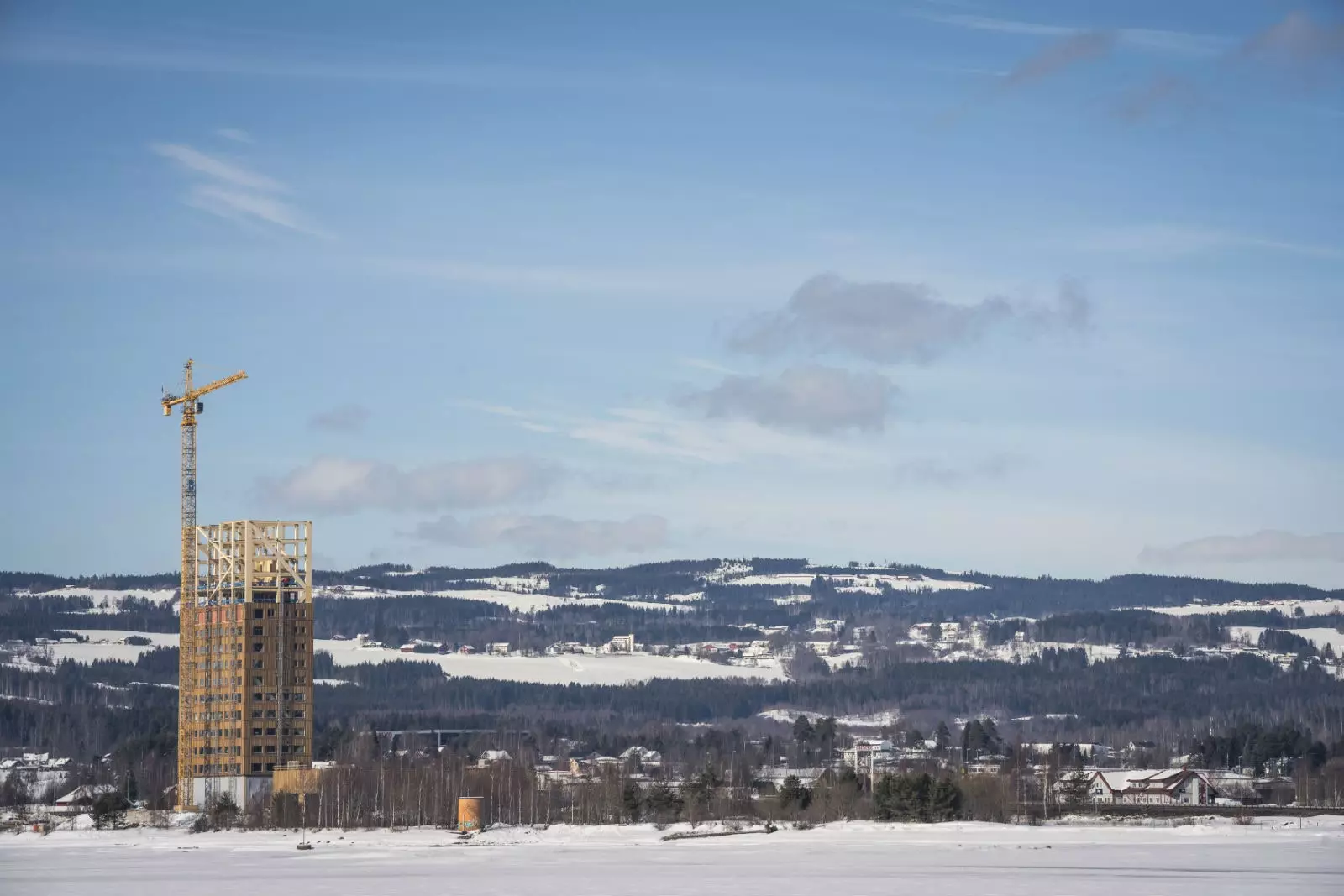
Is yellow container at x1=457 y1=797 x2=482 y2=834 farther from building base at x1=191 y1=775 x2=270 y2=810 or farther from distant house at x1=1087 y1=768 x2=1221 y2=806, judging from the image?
distant house at x1=1087 y1=768 x2=1221 y2=806

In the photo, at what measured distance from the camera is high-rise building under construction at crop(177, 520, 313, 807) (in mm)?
186125

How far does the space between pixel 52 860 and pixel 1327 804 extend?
116 metres

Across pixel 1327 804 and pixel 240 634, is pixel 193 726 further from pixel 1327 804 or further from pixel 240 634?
pixel 1327 804

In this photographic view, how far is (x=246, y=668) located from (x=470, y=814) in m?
45.1

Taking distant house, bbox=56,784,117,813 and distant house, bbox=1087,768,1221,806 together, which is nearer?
distant house, bbox=56,784,117,813

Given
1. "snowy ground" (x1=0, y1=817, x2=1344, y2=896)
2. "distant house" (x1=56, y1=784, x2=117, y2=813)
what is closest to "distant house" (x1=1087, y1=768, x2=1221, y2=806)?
"snowy ground" (x1=0, y1=817, x2=1344, y2=896)

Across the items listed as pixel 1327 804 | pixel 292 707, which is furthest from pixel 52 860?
pixel 1327 804

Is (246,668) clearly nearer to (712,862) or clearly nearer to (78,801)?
(78,801)

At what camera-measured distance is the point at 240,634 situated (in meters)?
189

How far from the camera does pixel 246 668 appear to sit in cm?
18812

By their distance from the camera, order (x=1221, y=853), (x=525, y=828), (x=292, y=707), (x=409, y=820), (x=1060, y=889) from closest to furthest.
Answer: (x=1060, y=889) → (x=1221, y=853) → (x=525, y=828) → (x=409, y=820) → (x=292, y=707)

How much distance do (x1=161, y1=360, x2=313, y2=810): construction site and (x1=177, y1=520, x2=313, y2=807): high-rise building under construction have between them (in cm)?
8

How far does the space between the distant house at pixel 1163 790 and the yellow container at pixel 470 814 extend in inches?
2448

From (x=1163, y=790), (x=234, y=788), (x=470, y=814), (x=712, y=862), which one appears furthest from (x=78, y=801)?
(x=1163, y=790)
